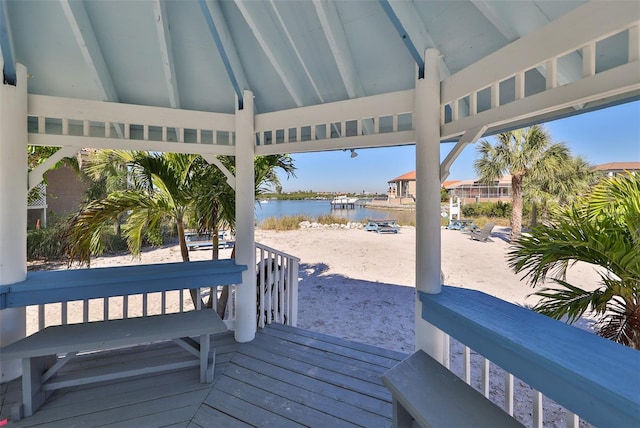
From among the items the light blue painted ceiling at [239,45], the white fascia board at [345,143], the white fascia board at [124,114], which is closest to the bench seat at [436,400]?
the white fascia board at [345,143]

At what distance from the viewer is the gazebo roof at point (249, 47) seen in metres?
2.17

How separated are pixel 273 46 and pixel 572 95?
2495 millimetres

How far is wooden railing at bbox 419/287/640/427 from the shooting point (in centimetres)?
103

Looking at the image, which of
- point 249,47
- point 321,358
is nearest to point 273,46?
point 249,47

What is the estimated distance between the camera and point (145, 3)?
2672mm

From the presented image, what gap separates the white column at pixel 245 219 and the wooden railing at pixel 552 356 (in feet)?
6.76

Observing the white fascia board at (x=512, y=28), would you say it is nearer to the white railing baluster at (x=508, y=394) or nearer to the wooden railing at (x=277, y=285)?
the white railing baluster at (x=508, y=394)

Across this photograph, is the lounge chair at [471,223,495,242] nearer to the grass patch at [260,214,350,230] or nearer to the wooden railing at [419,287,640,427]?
the grass patch at [260,214,350,230]

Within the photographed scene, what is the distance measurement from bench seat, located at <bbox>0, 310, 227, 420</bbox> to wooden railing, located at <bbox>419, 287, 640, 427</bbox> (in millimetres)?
1929

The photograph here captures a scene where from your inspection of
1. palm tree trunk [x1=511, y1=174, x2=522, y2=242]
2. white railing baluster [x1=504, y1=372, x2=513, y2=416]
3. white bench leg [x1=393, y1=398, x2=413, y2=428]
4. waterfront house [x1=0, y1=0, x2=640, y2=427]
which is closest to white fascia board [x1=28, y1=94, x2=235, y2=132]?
waterfront house [x1=0, y1=0, x2=640, y2=427]

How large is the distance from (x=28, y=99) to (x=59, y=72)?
48cm

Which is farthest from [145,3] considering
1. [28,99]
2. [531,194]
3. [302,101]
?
[531,194]

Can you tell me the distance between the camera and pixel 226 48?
2.80m

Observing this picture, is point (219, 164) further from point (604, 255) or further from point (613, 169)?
point (613, 169)
